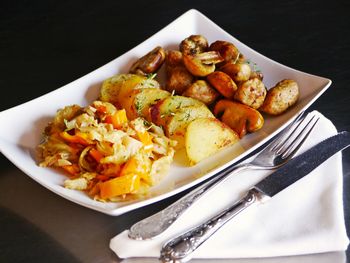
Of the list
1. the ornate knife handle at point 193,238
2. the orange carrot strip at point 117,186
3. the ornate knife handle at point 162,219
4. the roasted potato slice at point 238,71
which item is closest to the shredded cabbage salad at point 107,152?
the orange carrot strip at point 117,186

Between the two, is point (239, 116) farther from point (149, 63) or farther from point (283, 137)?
point (149, 63)

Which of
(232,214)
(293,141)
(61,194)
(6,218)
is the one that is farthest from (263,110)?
(6,218)

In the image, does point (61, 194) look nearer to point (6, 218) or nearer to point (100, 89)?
point (6, 218)

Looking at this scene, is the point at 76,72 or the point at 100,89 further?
the point at 76,72

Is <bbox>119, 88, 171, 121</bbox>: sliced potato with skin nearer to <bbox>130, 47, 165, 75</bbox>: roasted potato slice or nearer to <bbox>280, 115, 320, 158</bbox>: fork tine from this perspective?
<bbox>130, 47, 165, 75</bbox>: roasted potato slice

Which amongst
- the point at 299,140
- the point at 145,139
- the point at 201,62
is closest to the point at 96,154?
the point at 145,139

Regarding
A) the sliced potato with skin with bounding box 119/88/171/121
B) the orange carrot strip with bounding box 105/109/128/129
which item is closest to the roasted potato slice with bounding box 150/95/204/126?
the sliced potato with skin with bounding box 119/88/171/121
